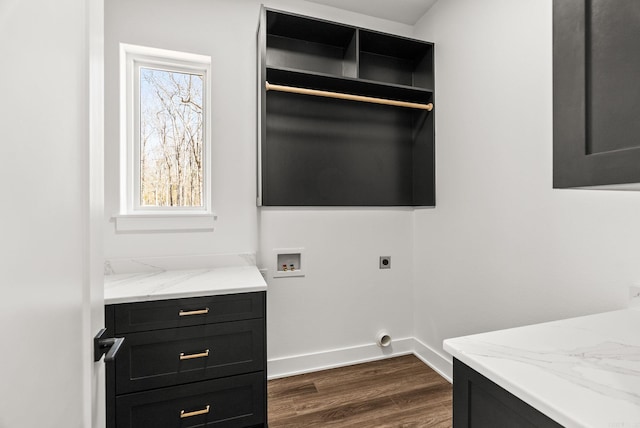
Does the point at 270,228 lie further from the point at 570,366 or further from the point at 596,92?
the point at 596,92

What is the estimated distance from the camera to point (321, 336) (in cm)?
224

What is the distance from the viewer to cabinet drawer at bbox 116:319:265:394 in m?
1.38

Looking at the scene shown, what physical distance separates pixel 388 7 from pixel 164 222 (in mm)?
2121

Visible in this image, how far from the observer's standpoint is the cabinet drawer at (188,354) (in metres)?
1.38

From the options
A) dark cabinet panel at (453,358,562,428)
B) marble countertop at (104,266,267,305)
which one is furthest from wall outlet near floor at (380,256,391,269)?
dark cabinet panel at (453,358,562,428)

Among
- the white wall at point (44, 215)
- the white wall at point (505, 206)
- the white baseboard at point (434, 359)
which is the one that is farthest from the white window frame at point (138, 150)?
the white baseboard at point (434, 359)

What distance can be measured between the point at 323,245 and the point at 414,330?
1027mm

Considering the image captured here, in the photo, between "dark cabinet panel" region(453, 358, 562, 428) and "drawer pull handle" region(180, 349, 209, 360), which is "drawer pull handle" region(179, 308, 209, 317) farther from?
"dark cabinet panel" region(453, 358, 562, 428)

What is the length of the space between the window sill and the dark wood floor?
3.77 feet

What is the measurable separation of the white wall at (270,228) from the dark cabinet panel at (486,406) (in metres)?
1.45

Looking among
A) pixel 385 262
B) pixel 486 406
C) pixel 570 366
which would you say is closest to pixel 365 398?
pixel 385 262

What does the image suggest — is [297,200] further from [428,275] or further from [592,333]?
[592,333]

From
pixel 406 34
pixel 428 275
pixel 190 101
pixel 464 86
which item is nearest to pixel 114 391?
pixel 190 101

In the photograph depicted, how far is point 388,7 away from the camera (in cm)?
222
